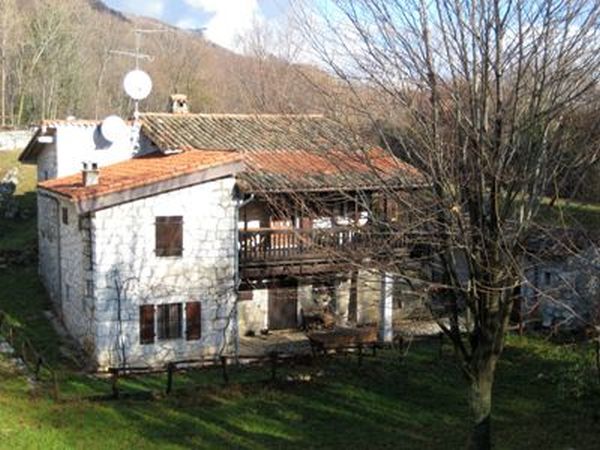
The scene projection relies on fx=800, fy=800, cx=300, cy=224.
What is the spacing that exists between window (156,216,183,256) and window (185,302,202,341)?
132cm

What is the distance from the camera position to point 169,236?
19.2 metres

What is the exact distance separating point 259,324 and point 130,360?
448 cm

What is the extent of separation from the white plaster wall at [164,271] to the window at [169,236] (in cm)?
12

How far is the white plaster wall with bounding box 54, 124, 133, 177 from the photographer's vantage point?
81.9 ft

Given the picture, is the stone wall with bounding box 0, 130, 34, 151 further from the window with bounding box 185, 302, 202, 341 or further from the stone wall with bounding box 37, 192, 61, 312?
the window with bounding box 185, 302, 202, 341

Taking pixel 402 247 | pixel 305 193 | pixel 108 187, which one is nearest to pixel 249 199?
pixel 108 187

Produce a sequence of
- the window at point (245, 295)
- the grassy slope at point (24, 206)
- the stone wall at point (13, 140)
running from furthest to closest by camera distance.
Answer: the stone wall at point (13, 140)
the grassy slope at point (24, 206)
the window at point (245, 295)

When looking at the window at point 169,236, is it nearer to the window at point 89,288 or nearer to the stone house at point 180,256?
the stone house at point 180,256

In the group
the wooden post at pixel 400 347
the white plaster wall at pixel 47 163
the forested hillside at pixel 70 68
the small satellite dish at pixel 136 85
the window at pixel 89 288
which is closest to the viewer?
the window at pixel 89 288

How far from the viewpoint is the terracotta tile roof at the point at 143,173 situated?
717 inches

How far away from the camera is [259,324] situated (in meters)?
22.1

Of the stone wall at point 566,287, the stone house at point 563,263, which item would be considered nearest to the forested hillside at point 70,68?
the stone wall at point 566,287

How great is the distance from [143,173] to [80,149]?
21.8 ft

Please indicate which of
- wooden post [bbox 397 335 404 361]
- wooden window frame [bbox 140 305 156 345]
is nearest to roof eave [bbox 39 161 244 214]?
wooden window frame [bbox 140 305 156 345]
